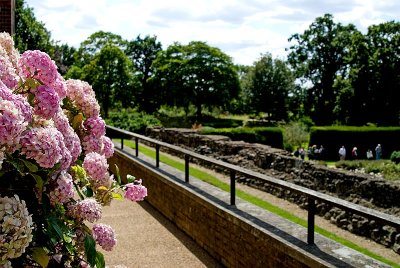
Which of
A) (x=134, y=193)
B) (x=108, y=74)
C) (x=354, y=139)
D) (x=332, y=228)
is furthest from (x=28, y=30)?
(x=134, y=193)

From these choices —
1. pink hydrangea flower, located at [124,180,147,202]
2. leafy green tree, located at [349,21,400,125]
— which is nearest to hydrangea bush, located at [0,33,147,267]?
pink hydrangea flower, located at [124,180,147,202]

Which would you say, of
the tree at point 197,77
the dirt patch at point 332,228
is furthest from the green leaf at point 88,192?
the tree at point 197,77

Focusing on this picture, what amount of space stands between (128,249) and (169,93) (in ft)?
171

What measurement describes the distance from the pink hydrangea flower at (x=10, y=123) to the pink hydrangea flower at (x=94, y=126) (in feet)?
2.99

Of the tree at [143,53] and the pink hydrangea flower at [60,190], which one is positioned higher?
the tree at [143,53]

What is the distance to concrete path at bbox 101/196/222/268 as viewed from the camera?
24.3ft

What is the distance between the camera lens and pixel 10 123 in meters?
2.02

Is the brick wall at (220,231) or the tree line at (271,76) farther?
the tree line at (271,76)

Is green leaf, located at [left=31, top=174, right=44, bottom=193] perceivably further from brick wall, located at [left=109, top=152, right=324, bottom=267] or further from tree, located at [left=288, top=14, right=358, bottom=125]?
tree, located at [left=288, top=14, right=358, bottom=125]

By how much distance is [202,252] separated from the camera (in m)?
7.87

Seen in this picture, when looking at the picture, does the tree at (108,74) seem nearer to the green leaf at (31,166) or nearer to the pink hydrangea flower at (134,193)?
the pink hydrangea flower at (134,193)

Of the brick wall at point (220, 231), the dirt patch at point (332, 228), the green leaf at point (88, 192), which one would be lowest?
the dirt patch at point (332, 228)

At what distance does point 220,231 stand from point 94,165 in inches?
185

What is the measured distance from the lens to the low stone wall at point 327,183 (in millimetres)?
10344
